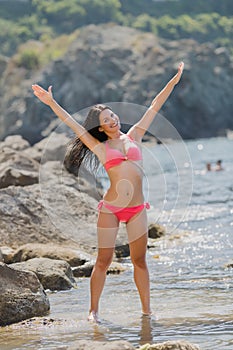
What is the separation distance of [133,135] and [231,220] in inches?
440

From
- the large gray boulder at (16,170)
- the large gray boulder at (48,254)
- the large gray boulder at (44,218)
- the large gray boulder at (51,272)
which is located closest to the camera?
the large gray boulder at (51,272)

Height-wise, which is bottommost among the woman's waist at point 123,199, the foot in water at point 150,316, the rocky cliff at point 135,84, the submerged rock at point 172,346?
the submerged rock at point 172,346

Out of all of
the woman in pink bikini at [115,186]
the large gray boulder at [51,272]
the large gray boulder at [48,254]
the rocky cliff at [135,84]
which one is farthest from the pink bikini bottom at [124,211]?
the rocky cliff at [135,84]

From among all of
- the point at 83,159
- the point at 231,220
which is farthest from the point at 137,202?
the point at 231,220

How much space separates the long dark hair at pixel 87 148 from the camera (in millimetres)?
8781

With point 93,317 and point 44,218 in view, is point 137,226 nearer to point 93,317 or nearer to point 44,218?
point 93,317

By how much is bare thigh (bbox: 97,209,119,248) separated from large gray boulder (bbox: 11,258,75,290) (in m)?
2.29

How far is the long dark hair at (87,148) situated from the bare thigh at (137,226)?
30.5 inches

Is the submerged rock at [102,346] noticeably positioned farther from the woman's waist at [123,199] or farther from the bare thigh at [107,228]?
the woman's waist at [123,199]

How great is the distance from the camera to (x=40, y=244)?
13.1 meters

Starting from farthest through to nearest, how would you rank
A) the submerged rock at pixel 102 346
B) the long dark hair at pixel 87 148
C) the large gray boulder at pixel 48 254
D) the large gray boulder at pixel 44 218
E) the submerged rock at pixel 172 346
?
the large gray boulder at pixel 44 218
the large gray boulder at pixel 48 254
the long dark hair at pixel 87 148
the submerged rock at pixel 172 346
the submerged rock at pixel 102 346

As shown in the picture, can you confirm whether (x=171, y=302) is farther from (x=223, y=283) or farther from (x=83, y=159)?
(x=83, y=159)

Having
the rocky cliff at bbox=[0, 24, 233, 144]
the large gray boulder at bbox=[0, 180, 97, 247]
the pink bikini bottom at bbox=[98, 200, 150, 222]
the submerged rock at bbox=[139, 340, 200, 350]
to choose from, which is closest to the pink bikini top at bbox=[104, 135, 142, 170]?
the pink bikini bottom at bbox=[98, 200, 150, 222]

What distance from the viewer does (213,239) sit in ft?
52.9
